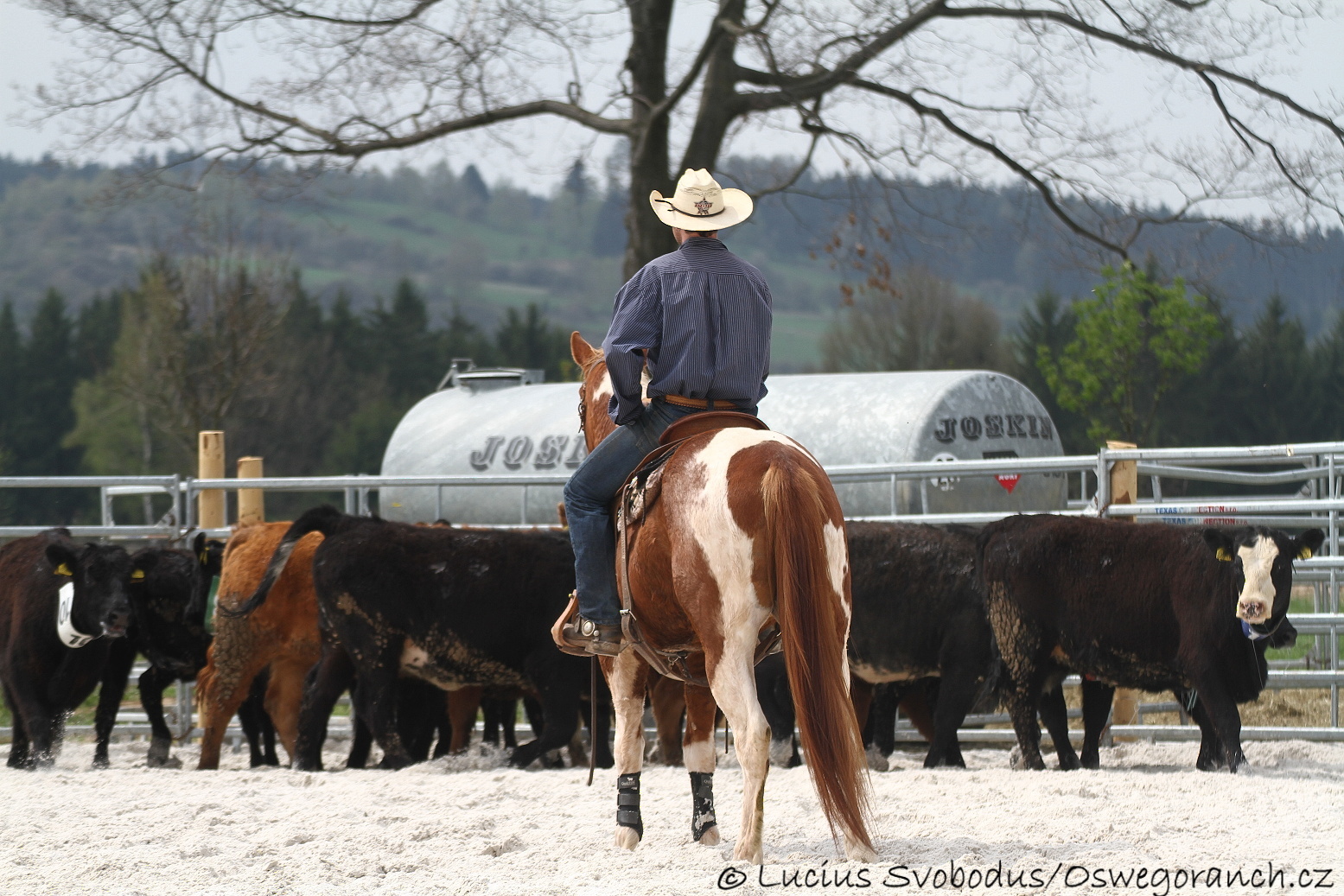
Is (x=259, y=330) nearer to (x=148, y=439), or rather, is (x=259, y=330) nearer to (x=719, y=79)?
(x=719, y=79)

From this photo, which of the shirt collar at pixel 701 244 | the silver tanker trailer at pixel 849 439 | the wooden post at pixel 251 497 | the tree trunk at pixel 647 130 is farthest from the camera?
the tree trunk at pixel 647 130

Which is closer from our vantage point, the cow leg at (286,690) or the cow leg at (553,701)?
the cow leg at (553,701)

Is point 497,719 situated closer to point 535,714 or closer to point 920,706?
point 535,714

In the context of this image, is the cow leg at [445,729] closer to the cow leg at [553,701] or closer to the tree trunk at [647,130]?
the cow leg at [553,701]

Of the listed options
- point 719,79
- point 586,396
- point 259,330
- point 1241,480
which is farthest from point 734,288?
point 259,330

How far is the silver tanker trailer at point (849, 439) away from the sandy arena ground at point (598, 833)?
4.80 metres

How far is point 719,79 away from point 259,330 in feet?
44.0

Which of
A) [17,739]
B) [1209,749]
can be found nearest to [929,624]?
[1209,749]

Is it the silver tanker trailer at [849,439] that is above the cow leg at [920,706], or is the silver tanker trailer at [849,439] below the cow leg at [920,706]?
above

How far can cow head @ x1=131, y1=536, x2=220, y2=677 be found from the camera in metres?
8.16

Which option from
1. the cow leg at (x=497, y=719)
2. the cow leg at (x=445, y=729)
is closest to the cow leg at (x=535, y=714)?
the cow leg at (x=497, y=719)

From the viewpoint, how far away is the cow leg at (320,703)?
25.8 ft

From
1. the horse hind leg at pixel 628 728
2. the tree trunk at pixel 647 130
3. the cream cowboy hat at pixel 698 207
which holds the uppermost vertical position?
the tree trunk at pixel 647 130

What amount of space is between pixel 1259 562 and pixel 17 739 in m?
6.72
